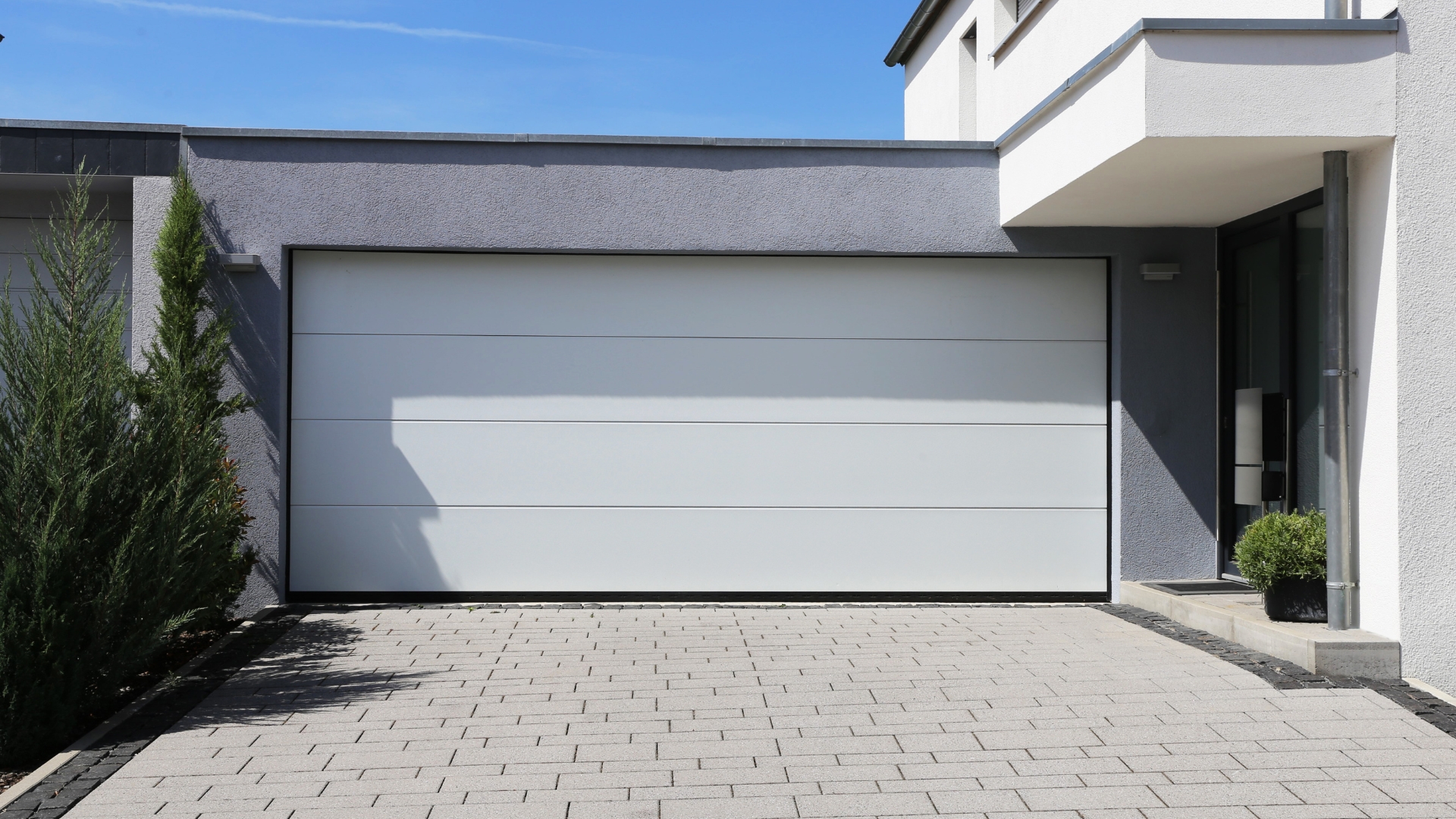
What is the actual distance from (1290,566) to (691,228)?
4030 millimetres

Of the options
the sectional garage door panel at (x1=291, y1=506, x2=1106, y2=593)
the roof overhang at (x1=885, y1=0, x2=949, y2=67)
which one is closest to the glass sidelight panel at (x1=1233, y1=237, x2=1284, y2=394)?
the sectional garage door panel at (x1=291, y1=506, x2=1106, y2=593)

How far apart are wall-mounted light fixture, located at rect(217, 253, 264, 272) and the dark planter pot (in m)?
6.25

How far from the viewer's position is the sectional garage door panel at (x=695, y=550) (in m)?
7.45

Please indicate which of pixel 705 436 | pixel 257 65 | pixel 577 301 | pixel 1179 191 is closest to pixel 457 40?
pixel 257 65

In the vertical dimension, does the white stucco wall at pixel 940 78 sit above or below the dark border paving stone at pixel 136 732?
above

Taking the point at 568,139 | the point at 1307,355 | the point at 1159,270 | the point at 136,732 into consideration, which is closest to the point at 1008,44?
the point at 1159,270

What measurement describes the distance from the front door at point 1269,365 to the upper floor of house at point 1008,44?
48.4 inches

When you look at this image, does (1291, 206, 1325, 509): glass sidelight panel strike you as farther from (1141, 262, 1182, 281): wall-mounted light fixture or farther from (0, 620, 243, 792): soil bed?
(0, 620, 243, 792): soil bed

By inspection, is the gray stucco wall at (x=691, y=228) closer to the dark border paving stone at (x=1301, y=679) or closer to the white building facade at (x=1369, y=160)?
the dark border paving stone at (x=1301, y=679)

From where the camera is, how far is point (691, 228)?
291 inches

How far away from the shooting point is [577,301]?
24.6 ft

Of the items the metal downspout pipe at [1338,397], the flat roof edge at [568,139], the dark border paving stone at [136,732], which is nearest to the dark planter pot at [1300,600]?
the metal downspout pipe at [1338,397]

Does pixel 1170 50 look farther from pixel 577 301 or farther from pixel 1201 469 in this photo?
pixel 577 301

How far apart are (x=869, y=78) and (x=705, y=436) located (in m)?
10.0
